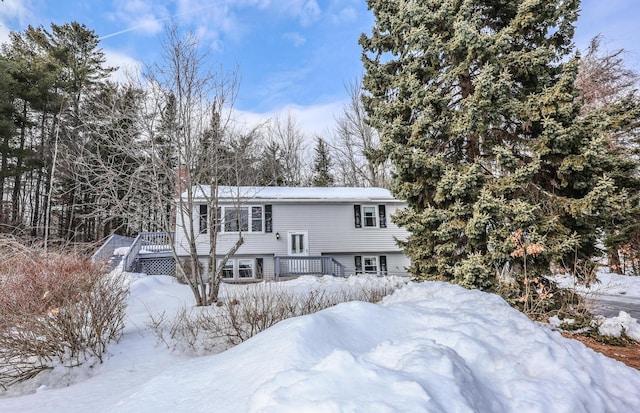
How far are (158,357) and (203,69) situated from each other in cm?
667

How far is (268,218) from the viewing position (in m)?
16.4

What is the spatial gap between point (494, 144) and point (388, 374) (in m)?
7.52

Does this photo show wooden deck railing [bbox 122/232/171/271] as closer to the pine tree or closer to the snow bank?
the snow bank

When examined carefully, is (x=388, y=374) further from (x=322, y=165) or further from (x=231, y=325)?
(x=322, y=165)

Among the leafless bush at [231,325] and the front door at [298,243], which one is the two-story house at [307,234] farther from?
the leafless bush at [231,325]

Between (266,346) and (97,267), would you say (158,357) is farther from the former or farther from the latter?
(266,346)

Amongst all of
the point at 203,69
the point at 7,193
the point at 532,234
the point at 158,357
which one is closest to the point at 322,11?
the point at 203,69

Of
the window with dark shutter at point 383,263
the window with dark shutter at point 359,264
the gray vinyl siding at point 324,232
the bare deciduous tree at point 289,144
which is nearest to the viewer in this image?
the gray vinyl siding at point 324,232

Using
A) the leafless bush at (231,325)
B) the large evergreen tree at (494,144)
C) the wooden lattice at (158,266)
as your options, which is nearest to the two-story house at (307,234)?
the wooden lattice at (158,266)

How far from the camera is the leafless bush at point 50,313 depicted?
425 cm

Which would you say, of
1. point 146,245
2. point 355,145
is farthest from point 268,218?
point 355,145

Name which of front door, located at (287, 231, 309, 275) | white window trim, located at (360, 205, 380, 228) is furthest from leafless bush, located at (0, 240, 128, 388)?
white window trim, located at (360, 205, 380, 228)

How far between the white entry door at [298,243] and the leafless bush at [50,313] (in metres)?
11.2

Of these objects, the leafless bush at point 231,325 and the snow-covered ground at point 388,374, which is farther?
the leafless bush at point 231,325
